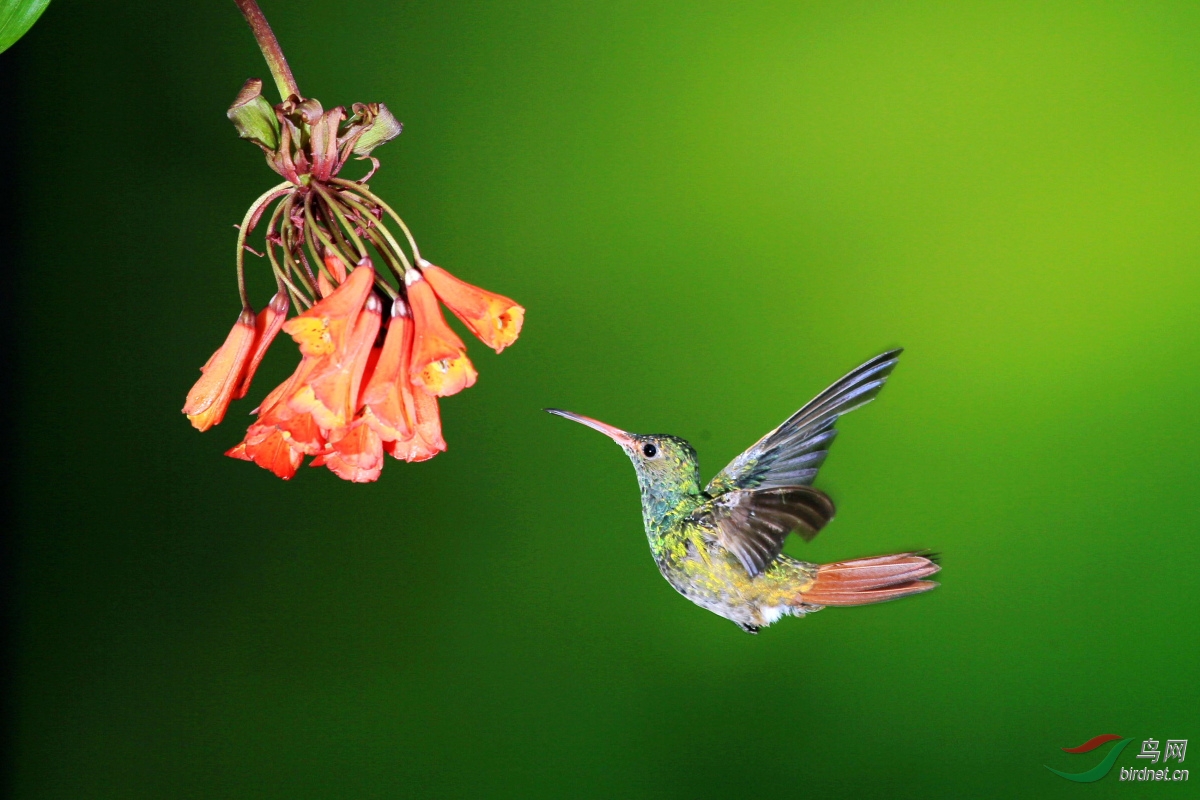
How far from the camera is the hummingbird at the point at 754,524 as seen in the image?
778mm

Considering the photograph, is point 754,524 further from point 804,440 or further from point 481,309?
point 481,309

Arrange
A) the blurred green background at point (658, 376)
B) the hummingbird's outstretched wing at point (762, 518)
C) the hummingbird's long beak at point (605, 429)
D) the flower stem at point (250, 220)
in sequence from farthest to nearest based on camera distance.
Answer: the blurred green background at point (658, 376) < the hummingbird's long beak at point (605, 429) < the hummingbird's outstretched wing at point (762, 518) < the flower stem at point (250, 220)

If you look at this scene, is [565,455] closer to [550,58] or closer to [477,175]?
[477,175]

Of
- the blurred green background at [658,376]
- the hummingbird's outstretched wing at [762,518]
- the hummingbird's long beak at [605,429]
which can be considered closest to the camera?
the hummingbird's outstretched wing at [762,518]

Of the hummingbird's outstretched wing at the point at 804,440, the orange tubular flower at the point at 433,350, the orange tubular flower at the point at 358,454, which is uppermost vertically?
the hummingbird's outstretched wing at the point at 804,440

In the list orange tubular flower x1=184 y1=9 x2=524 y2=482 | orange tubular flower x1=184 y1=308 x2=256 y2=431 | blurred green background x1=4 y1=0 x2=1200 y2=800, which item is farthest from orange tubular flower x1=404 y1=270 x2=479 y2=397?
blurred green background x1=4 y1=0 x2=1200 y2=800

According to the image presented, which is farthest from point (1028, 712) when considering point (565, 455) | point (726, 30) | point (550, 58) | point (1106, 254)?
point (550, 58)

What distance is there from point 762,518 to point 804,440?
4.6 inches

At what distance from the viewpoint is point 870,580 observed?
88 cm

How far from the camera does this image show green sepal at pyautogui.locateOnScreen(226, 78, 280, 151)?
452 millimetres

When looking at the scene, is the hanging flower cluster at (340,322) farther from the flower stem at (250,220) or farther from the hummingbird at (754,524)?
the hummingbird at (754,524)

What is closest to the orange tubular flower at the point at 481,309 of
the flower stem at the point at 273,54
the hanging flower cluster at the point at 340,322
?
the hanging flower cluster at the point at 340,322

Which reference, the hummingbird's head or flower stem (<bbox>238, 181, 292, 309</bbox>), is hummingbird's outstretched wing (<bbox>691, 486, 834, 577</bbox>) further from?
flower stem (<bbox>238, 181, 292, 309</bbox>)

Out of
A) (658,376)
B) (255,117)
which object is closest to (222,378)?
(255,117)
